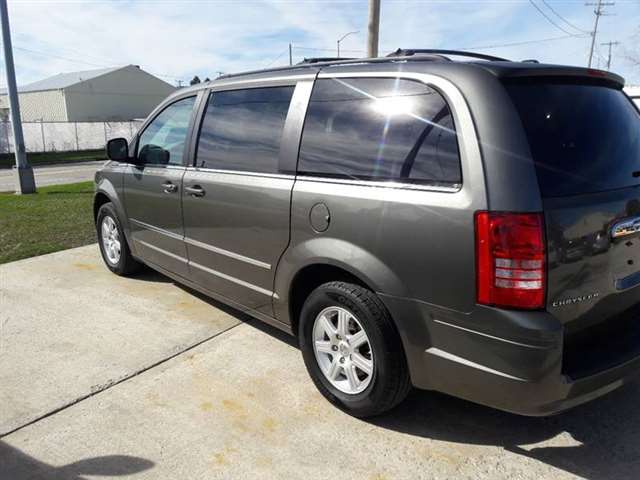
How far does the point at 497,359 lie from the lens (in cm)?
227

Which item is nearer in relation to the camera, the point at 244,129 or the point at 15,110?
the point at 244,129

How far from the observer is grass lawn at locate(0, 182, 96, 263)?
6684 mm

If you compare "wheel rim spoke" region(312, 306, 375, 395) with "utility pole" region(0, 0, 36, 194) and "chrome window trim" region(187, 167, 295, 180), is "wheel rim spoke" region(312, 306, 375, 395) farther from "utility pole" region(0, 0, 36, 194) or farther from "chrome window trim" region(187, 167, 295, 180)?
"utility pole" region(0, 0, 36, 194)

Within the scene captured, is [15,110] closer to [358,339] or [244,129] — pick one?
[244,129]

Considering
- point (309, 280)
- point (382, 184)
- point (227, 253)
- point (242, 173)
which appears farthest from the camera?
point (227, 253)

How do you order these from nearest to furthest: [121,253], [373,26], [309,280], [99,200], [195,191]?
[309,280], [195,191], [121,253], [99,200], [373,26]

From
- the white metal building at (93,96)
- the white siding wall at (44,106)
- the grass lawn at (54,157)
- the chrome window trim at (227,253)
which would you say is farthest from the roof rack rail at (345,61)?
the white siding wall at (44,106)

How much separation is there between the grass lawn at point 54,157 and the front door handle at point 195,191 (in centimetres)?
→ 2352

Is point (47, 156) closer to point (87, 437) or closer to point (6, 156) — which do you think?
point (6, 156)

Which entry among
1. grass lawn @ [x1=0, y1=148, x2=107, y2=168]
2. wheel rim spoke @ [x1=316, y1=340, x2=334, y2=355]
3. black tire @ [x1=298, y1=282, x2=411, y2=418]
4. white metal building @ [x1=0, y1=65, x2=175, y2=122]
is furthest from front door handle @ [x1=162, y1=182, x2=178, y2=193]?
white metal building @ [x1=0, y1=65, x2=175, y2=122]

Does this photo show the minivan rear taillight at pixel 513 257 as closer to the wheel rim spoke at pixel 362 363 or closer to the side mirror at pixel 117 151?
the wheel rim spoke at pixel 362 363

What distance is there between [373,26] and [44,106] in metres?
46.1

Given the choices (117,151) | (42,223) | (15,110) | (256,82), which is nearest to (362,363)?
(256,82)

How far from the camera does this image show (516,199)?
2.19 metres
